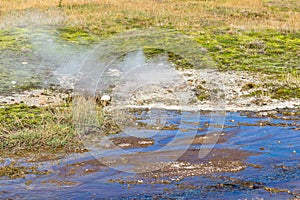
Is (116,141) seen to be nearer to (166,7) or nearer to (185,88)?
(185,88)

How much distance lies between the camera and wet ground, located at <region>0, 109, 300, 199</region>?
9.17 metres

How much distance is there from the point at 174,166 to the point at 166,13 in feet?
79.2

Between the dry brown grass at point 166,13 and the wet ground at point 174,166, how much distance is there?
53.6 ft

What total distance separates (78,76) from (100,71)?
1.50 meters

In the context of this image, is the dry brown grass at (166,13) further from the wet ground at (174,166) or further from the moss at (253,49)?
the wet ground at (174,166)

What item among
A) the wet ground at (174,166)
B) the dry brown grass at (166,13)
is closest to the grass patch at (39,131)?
the wet ground at (174,166)

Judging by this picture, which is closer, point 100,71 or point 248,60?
point 100,71

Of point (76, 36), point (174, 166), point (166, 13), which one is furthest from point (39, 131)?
point (166, 13)

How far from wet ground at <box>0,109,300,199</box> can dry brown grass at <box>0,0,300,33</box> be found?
643 inches

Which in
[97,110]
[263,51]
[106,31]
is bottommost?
[97,110]

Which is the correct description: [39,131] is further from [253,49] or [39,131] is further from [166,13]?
[166,13]

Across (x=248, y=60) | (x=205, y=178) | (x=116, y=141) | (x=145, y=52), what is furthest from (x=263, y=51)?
(x=205, y=178)

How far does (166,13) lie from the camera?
110ft

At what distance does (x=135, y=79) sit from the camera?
20641 millimetres
